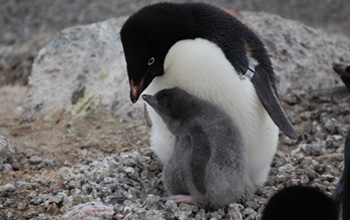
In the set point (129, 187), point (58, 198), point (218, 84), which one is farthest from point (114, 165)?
point (218, 84)

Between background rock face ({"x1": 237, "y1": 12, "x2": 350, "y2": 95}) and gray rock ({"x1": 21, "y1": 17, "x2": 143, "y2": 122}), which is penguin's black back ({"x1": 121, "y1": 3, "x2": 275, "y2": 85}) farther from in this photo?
background rock face ({"x1": 237, "y1": 12, "x2": 350, "y2": 95})

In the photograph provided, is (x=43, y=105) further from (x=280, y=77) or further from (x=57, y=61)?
(x=280, y=77)

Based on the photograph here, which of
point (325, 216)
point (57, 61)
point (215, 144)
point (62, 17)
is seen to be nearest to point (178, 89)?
point (215, 144)

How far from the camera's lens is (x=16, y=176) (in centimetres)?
314

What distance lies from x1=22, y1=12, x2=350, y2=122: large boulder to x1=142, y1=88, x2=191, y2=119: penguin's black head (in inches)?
61.1

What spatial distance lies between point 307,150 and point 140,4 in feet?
21.4

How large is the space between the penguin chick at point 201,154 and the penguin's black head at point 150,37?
141 mm

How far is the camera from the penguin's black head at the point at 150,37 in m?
2.68

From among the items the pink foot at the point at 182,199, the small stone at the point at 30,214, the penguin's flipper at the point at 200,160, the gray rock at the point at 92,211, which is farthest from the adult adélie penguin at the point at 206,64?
the small stone at the point at 30,214

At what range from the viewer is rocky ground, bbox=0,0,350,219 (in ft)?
8.52

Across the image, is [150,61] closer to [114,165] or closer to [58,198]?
[114,165]

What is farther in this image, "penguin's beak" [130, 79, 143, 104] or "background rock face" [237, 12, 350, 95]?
"background rock face" [237, 12, 350, 95]

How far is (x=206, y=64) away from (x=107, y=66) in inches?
81.3

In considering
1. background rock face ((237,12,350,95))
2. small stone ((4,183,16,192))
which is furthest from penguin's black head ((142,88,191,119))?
background rock face ((237,12,350,95))
